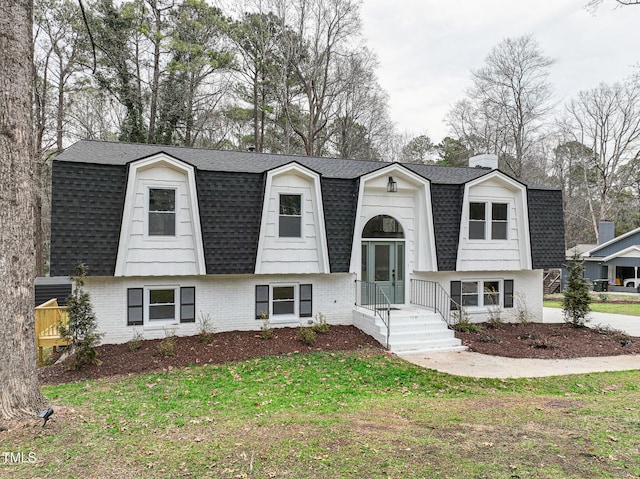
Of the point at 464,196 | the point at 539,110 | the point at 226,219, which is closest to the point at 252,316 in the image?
the point at 226,219

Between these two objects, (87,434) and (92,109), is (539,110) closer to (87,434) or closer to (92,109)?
(92,109)

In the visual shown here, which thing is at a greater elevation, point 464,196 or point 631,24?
point 631,24

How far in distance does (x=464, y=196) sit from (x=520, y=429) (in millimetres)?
8993

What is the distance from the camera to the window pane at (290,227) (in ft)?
38.9

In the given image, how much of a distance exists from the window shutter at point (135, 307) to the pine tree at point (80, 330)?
1554mm

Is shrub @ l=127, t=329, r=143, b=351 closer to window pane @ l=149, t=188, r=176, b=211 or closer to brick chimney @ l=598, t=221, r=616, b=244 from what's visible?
window pane @ l=149, t=188, r=176, b=211

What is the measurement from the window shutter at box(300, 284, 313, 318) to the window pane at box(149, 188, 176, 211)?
4.44 meters

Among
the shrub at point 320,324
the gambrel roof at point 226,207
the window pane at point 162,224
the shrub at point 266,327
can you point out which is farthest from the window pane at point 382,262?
the window pane at point 162,224

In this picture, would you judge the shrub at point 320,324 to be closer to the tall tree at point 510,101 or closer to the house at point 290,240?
the house at point 290,240

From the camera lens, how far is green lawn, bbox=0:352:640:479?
13.7 feet

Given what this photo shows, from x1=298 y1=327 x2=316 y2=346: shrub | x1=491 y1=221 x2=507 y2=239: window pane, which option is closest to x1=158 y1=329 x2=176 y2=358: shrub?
x1=298 y1=327 x2=316 y2=346: shrub

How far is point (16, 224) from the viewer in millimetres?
5473

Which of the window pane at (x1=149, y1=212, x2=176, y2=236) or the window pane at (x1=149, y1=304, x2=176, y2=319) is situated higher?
the window pane at (x1=149, y1=212, x2=176, y2=236)

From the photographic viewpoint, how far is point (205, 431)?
209 inches
